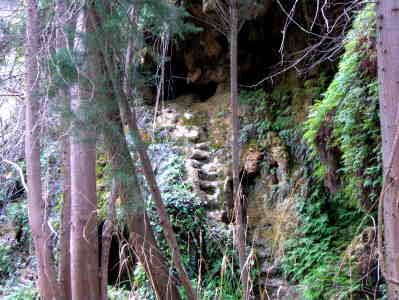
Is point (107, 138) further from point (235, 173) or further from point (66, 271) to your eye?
point (66, 271)

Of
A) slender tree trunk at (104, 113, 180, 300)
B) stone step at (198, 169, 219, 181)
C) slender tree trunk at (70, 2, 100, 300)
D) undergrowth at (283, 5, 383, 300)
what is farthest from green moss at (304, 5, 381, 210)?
stone step at (198, 169, 219, 181)

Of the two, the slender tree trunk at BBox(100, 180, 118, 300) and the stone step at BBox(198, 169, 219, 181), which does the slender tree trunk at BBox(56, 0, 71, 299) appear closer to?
the slender tree trunk at BBox(100, 180, 118, 300)

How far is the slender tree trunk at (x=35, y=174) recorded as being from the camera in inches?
142

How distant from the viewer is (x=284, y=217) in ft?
18.4

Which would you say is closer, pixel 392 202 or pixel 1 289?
pixel 392 202

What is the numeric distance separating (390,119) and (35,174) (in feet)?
10.2

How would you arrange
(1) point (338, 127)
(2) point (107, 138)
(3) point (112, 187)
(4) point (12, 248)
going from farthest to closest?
1. (4) point (12, 248)
2. (1) point (338, 127)
3. (3) point (112, 187)
4. (2) point (107, 138)

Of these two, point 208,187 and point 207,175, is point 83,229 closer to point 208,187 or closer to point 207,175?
point 208,187

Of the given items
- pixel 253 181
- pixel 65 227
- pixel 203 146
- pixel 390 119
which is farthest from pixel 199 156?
pixel 390 119

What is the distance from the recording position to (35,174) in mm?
3730

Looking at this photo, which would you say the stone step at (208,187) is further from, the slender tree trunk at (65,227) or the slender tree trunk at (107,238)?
the slender tree trunk at (107,238)

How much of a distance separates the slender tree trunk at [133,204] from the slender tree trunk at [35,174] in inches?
32.6

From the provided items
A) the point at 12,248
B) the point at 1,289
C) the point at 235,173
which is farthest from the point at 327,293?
the point at 12,248

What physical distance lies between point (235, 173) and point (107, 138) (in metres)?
1.00
